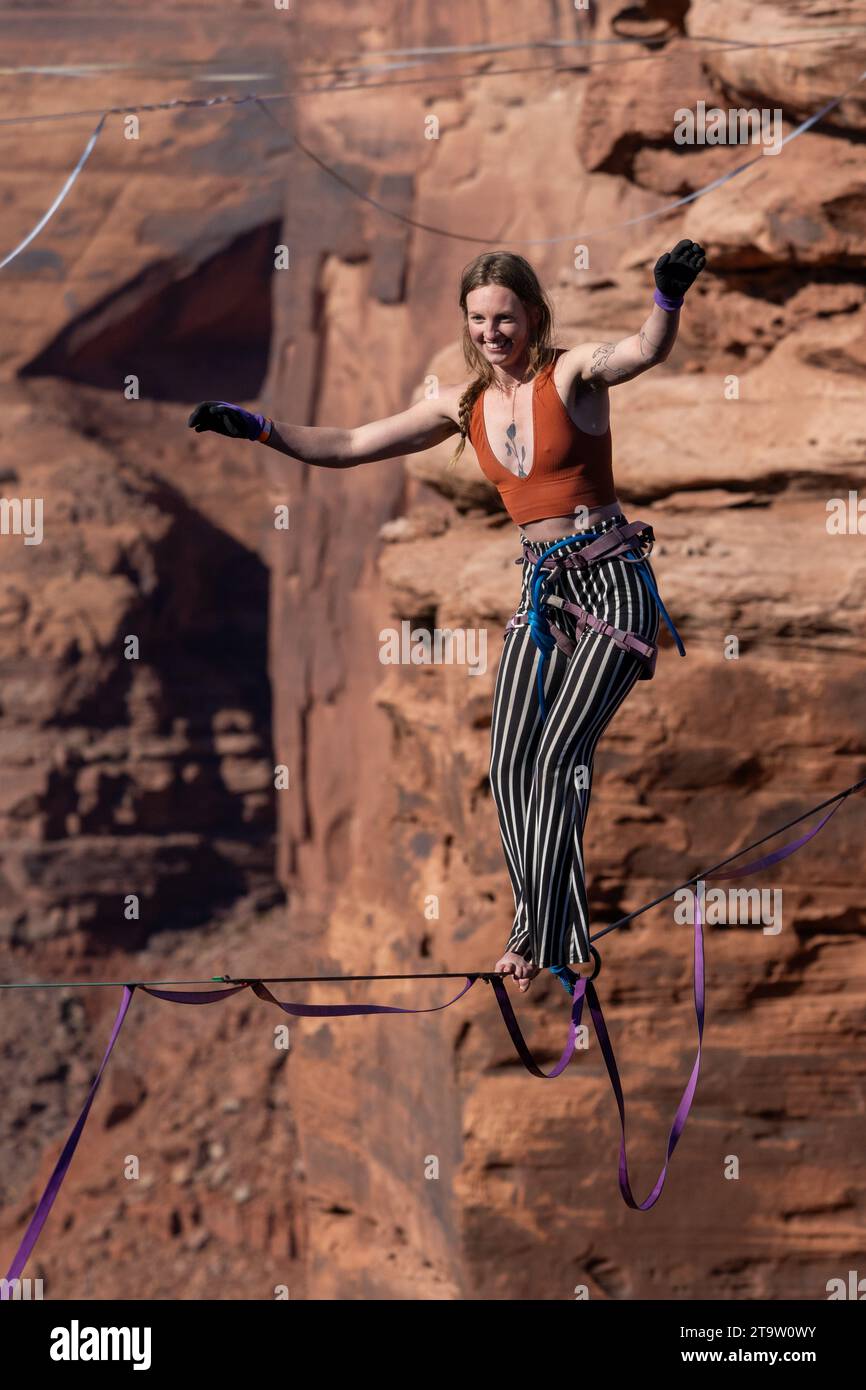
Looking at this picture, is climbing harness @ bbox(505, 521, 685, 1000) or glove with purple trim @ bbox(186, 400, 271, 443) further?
climbing harness @ bbox(505, 521, 685, 1000)

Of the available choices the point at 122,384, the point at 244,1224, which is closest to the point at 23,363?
the point at 122,384

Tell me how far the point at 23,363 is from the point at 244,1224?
44.9 ft

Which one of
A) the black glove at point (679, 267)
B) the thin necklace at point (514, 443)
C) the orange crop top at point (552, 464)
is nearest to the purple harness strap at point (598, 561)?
the orange crop top at point (552, 464)

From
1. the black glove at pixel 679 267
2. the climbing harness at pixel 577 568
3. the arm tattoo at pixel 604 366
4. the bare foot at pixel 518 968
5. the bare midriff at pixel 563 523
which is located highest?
the black glove at pixel 679 267

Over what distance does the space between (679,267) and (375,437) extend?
4.07 ft

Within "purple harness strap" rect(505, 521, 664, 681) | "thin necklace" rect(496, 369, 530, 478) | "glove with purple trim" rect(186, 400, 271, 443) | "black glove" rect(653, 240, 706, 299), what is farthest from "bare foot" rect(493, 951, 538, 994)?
"black glove" rect(653, 240, 706, 299)

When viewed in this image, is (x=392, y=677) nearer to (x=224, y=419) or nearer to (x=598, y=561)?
(x=598, y=561)

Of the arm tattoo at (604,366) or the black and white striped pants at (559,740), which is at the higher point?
the arm tattoo at (604,366)

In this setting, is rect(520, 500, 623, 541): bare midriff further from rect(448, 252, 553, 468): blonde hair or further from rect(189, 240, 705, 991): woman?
rect(448, 252, 553, 468): blonde hair

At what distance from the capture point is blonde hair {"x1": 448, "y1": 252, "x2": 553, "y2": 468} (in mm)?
5051

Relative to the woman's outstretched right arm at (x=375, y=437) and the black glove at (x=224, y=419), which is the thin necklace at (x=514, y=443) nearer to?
the woman's outstretched right arm at (x=375, y=437)

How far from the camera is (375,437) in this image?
5383mm

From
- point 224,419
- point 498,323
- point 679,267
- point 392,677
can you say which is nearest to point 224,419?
point 224,419

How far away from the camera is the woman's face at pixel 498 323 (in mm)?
5070
